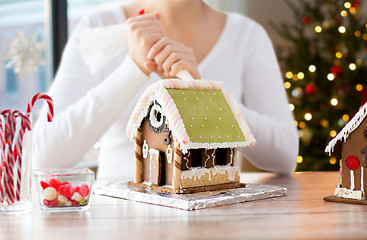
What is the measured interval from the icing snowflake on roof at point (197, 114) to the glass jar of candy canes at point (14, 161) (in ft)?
0.84

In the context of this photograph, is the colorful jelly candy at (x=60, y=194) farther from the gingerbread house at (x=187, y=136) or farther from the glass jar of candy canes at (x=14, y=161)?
the gingerbread house at (x=187, y=136)

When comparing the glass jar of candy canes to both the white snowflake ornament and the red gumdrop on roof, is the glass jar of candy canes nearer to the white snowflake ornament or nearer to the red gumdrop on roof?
the red gumdrop on roof

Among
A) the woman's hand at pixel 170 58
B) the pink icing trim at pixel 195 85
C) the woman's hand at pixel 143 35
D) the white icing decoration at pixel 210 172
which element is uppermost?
the woman's hand at pixel 143 35

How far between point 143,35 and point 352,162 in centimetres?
63

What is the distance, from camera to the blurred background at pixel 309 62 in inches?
112

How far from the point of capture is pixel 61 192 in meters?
0.85

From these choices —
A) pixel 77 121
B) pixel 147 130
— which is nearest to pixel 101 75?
pixel 77 121

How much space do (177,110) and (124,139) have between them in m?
0.70

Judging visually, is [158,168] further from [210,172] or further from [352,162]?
[352,162]

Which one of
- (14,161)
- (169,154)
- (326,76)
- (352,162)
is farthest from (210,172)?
(326,76)

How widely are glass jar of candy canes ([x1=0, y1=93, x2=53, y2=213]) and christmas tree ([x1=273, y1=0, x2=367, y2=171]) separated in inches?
102

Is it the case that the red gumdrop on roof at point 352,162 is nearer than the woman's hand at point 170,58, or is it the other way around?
the red gumdrop on roof at point 352,162

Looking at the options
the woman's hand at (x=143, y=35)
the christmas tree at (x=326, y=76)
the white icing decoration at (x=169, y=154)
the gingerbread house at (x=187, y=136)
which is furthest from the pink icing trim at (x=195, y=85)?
the christmas tree at (x=326, y=76)

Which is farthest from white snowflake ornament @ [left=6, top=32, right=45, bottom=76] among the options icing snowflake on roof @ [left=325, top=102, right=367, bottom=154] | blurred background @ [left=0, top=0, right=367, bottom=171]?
icing snowflake on roof @ [left=325, top=102, right=367, bottom=154]
